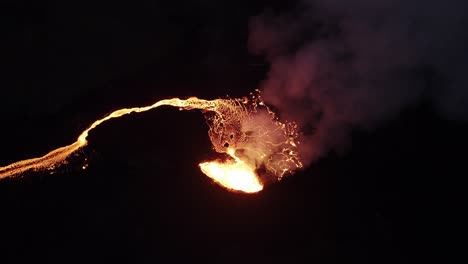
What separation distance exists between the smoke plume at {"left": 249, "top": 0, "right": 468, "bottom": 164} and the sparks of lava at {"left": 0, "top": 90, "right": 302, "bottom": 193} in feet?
0.94

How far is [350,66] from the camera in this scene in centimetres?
547

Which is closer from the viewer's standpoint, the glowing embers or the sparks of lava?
the sparks of lava

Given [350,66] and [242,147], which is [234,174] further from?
[350,66]

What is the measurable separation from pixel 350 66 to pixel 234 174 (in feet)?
8.30

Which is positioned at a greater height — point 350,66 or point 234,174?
point 350,66

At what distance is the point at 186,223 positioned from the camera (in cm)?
629

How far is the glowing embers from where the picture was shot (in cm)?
592

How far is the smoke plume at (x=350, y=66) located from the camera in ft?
16.0

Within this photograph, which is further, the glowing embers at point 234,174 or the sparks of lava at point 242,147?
the glowing embers at point 234,174

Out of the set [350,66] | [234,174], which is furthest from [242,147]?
[350,66]

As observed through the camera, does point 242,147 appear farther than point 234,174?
No

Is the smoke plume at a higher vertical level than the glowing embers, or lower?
higher

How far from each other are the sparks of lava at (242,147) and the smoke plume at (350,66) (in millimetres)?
285

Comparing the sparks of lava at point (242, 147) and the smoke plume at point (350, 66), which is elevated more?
the smoke plume at point (350, 66)
